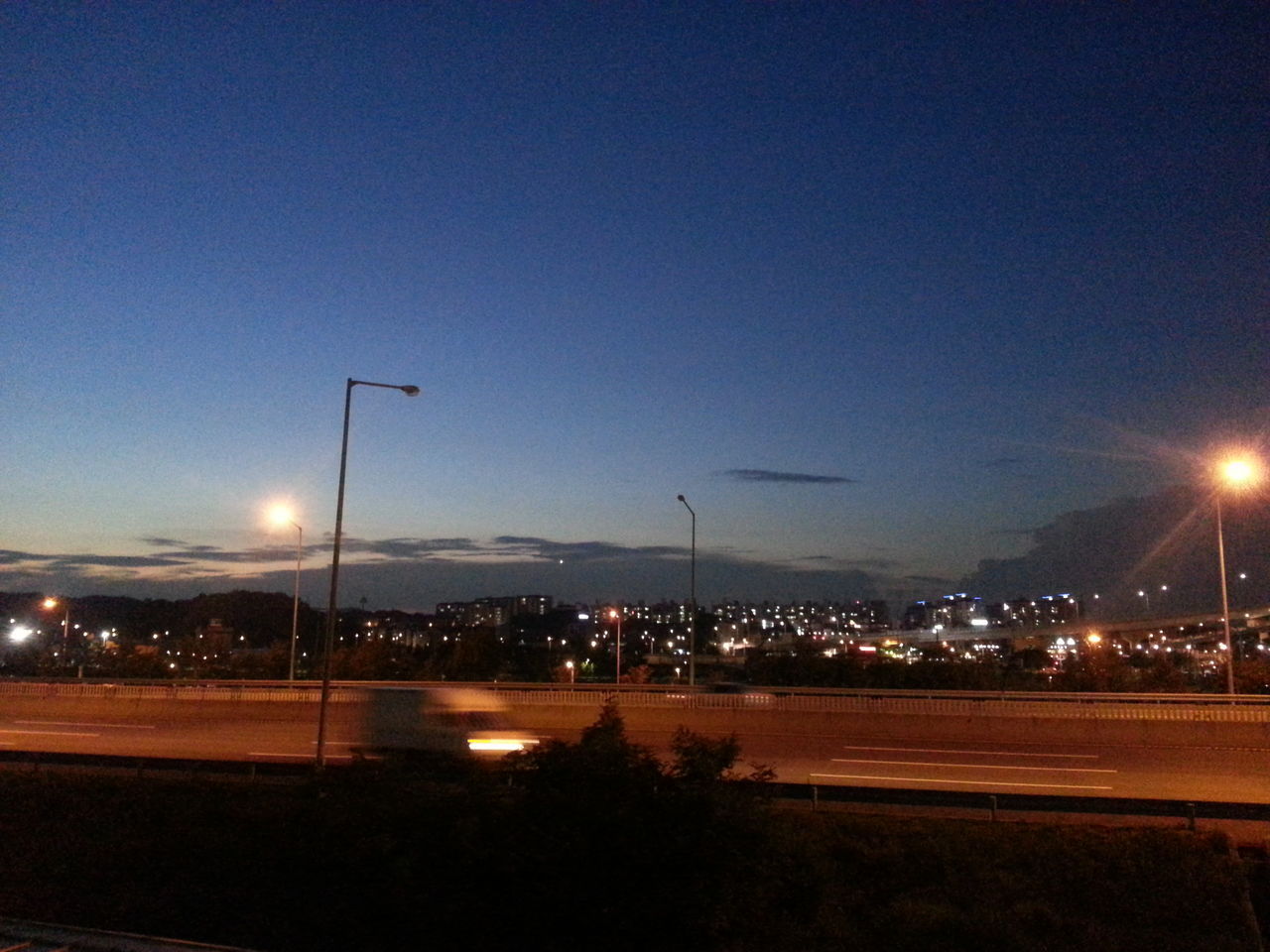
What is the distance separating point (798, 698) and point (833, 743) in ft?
11.5

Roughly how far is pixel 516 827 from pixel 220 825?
23.7 feet

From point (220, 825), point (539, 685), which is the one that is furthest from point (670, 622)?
point (220, 825)

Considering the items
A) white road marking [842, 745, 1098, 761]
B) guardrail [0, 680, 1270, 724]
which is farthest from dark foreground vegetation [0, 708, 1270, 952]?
white road marking [842, 745, 1098, 761]

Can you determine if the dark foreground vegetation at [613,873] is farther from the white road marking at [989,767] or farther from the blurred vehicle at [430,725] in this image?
the white road marking at [989,767]

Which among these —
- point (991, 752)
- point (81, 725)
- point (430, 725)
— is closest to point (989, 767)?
point (991, 752)

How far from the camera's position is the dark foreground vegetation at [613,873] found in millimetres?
9742

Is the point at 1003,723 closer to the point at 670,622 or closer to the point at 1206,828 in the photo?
the point at 1206,828

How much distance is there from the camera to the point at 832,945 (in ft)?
33.1

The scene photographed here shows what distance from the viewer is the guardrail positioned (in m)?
26.9

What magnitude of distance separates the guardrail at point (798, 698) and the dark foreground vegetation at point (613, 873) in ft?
32.7

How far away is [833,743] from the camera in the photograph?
26.0 metres

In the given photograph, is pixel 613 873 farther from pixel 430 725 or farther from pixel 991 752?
pixel 991 752

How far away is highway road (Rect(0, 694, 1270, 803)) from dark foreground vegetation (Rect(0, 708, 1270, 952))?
18.7 ft

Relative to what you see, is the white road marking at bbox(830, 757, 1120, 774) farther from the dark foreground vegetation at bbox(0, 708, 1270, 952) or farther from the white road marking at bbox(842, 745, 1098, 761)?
the dark foreground vegetation at bbox(0, 708, 1270, 952)
